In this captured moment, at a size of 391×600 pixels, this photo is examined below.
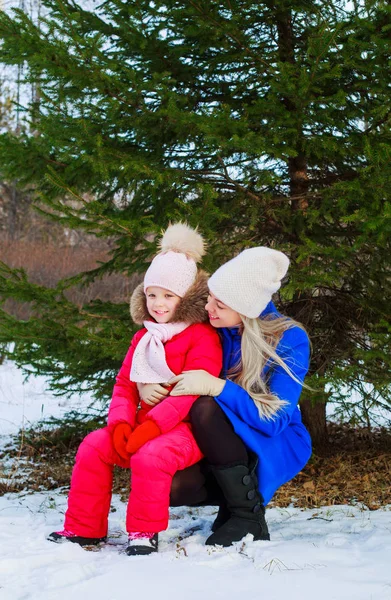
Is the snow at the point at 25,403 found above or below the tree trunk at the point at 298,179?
below

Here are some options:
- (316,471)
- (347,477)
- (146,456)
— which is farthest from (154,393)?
(316,471)

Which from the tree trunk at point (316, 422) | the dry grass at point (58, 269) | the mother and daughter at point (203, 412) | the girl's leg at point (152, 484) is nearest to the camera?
the girl's leg at point (152, 484)

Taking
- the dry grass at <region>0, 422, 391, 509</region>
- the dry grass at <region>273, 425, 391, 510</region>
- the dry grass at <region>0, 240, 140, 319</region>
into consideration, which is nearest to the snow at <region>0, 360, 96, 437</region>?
the dry grass at <region>0, 422, 391, 509</region>

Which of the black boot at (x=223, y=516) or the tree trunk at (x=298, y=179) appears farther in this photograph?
Answer: the tree trunk at (x=298, y=179)

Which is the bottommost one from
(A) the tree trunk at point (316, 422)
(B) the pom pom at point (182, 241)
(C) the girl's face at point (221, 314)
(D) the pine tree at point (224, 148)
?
(A) the tree trunk at point (316, 422)

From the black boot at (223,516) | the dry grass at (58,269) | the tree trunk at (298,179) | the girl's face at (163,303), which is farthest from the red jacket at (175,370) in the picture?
the dry grass at (58,269)

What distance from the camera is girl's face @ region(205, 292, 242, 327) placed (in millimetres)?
2971

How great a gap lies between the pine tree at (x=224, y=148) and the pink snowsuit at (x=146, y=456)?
2.93 feet

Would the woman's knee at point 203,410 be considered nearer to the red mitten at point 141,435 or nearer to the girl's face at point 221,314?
the red mitten at point 141,435

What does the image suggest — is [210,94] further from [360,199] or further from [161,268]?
[161,268]

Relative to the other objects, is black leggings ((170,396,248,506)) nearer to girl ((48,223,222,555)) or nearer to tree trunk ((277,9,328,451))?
girl ((48,223,222,555))

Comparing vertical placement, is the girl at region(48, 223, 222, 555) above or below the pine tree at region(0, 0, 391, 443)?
below

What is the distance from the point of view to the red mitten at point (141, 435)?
9.07 feet

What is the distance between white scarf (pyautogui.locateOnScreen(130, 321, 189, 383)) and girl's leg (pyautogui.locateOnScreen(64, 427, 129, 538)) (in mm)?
358
